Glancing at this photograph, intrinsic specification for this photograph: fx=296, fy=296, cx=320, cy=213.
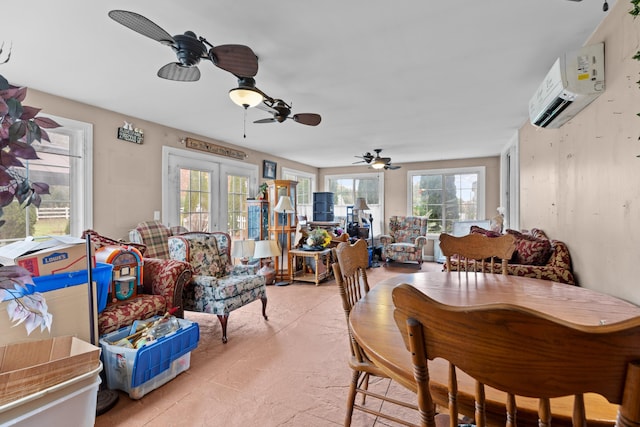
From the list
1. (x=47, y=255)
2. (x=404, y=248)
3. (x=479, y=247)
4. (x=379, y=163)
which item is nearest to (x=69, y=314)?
(x=47, y=255)

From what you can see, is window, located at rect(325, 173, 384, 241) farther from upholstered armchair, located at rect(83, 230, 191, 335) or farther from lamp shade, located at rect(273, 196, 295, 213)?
upholstered armchair, located at rect(83, 230, 191, 335)

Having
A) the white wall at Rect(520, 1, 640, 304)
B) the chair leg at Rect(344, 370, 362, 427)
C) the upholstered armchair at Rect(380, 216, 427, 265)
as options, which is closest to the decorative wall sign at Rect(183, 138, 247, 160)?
the upholstered armchair at Rect(380, 216, 427, 265)

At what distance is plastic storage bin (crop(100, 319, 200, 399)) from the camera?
5.97ft

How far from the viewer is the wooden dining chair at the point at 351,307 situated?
1.32 metres

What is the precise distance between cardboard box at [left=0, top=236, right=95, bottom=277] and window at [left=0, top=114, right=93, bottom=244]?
1398mm

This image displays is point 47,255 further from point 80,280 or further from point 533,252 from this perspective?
point 533,252

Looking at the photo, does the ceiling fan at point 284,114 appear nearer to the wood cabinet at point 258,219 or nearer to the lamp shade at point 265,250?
the lamp shade at point 265,250

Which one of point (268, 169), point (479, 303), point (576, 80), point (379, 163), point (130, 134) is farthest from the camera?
point (268, 169)

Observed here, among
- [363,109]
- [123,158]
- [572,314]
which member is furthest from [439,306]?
[123,158]

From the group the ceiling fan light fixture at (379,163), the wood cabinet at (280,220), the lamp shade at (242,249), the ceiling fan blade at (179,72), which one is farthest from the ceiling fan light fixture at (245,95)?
the ceiling fan light fixture at (379,163)

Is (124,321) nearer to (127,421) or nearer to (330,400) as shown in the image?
(127,421)

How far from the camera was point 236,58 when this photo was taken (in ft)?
5.62

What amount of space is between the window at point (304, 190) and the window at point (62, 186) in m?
4.25

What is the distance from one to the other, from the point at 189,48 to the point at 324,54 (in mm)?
934
